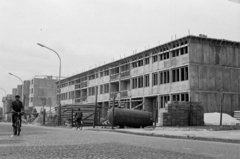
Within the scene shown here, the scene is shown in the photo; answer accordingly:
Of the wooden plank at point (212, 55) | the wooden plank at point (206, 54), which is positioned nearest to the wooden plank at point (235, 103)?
the wooden plank at point (212, 55)

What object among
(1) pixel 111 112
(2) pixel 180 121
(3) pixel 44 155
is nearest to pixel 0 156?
(3) pixel 44 155

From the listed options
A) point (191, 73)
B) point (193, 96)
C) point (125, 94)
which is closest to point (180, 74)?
point (191, 73)

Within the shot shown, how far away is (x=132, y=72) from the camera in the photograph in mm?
43219

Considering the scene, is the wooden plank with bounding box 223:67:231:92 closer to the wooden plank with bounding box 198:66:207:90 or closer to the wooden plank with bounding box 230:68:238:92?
the wooden plank with bounding box 230:68:238:92

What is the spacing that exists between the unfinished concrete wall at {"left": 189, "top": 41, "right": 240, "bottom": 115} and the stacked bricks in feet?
17.5

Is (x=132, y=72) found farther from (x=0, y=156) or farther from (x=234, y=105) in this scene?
(x=0, y=156)

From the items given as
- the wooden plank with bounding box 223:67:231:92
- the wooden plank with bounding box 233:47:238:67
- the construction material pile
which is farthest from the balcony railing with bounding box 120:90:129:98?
the construction material pile

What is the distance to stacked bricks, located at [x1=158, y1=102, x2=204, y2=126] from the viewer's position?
24939 millimetres

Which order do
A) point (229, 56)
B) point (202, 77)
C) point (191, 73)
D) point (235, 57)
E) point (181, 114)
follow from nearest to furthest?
point (181, 114), point (191, 73), point (202, 77), point (229, 56), point (235, 57)

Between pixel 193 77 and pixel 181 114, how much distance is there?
7641 mm

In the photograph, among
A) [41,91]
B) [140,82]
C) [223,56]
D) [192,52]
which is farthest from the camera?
[41,91]

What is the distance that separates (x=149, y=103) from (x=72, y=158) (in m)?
33.7

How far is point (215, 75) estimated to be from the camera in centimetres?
3356

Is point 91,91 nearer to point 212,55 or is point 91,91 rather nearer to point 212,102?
point 212,55
